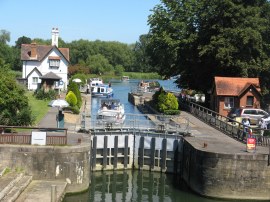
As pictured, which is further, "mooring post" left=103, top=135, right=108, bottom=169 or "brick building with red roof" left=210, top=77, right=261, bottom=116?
"brick building with red roof" left=210, top=77, right=261, bottom=116

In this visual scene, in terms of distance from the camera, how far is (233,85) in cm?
5041

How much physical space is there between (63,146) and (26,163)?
2.31 metres

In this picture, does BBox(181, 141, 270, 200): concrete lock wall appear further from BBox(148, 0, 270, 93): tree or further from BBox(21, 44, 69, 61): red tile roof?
BBox(21, 44, 69, 61): red tile roof

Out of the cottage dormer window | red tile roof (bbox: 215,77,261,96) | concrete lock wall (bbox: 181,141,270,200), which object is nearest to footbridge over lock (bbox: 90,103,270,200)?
concrete lock wall (bbox: 181,141,270,200)

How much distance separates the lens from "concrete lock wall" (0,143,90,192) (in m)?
28.1

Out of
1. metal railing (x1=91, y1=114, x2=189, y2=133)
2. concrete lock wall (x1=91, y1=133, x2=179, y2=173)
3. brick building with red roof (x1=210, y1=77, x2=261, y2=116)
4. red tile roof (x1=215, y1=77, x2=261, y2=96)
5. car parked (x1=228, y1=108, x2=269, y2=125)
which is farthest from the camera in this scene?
red tile roof (x1=215, y1=77, x2=261, y2=96)

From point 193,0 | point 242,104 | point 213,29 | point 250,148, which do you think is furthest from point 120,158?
point 193,0

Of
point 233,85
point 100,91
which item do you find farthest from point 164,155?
point 100,91

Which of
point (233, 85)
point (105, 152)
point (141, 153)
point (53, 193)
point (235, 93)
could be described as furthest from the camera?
point (233, 85)

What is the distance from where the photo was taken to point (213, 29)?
180 feet

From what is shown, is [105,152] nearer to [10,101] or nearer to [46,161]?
[46,161]

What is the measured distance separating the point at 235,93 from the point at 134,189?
2164 centimetres

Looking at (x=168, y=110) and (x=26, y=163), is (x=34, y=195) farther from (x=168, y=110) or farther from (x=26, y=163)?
(x=168, y=110)

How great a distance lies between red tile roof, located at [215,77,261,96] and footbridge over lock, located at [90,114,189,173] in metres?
15.2
